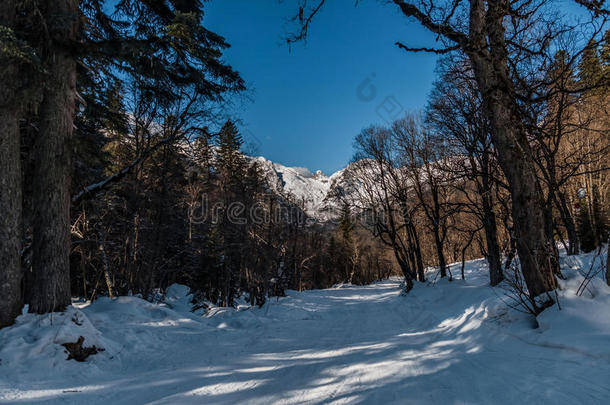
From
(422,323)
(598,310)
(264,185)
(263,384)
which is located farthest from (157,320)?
(264,185)

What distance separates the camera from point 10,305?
14.5 ft

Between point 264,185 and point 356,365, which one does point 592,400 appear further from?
point 264,185

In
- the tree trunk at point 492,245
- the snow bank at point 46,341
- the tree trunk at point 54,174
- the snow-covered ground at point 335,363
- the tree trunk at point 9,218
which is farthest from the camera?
the tree trunk at point 492,245

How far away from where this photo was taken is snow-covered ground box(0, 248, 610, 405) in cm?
282

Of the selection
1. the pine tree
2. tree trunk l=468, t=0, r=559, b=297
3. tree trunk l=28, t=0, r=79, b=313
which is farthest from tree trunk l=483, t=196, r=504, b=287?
tree trunk l=28, t=0, r=79, b=313

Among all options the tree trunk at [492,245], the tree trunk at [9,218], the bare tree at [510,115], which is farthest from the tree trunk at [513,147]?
the tree trunk at [9,218]

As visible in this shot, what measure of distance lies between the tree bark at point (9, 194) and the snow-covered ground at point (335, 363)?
43cm

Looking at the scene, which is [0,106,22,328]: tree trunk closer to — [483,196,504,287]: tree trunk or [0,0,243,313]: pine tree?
[0,0,243,313]: pine tree

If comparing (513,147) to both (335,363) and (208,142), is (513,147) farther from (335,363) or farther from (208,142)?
(208,142)

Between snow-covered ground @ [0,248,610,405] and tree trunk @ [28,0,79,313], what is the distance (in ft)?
2.09

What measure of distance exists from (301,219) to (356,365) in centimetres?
1988

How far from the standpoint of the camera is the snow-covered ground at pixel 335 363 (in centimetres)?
282

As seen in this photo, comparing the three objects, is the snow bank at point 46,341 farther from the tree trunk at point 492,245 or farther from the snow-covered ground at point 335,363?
the tree trunk at point 492,245

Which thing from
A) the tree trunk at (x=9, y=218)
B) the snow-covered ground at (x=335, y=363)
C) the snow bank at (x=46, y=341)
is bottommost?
the snow-covered ground at (x=335, y=363)
